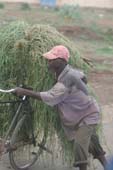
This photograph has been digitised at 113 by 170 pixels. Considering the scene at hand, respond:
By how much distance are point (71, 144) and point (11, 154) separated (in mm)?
665

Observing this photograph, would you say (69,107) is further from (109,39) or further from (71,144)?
(109,39)

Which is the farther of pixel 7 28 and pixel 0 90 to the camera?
pixel 7 28

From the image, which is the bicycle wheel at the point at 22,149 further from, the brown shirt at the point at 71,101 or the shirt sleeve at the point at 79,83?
the shirt sleeve at the point at 79,83

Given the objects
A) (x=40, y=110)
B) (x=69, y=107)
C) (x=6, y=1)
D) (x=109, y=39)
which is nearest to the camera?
(x=69, y=107)

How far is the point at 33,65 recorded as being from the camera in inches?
268

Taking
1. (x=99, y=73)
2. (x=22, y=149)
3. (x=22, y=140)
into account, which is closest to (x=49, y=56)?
(x=22, y=140)

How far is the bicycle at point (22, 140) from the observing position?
6676mm

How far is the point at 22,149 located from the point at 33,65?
0.96m

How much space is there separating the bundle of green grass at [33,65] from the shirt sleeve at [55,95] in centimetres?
47

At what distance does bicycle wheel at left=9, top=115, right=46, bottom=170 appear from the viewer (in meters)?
6.74

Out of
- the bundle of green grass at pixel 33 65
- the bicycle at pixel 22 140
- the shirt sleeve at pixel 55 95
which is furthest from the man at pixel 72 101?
the bicycle at pixel 22 140

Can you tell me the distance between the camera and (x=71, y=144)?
22.1 ft

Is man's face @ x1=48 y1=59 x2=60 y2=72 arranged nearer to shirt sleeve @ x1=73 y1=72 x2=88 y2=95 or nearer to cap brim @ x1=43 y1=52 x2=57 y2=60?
cap brim @ x1=43 y1=52 x2=57 y2=60

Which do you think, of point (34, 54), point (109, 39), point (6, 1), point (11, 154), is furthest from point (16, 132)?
point (6, 1)
